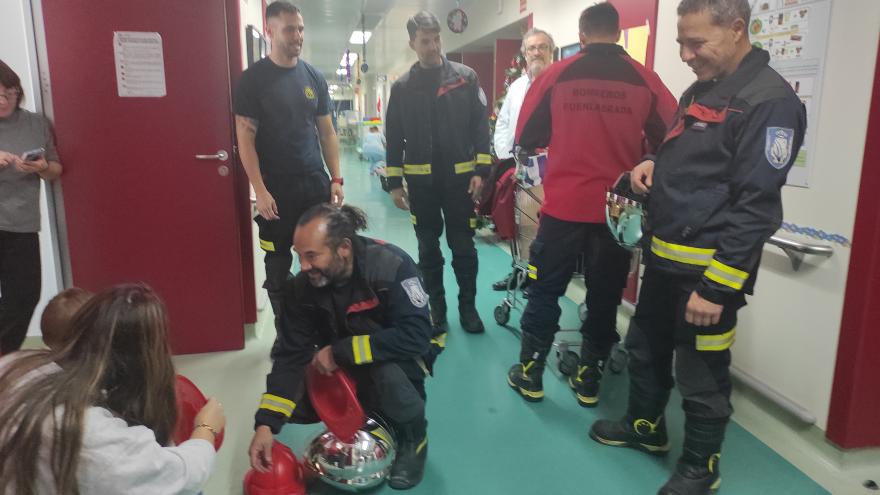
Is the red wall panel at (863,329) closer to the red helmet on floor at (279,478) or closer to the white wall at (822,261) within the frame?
the white wall at (822,261)

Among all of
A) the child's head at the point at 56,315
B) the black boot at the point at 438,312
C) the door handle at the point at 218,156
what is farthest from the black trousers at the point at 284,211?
the child's head at the point at 56,315

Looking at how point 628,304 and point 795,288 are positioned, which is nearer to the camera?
point 795,288

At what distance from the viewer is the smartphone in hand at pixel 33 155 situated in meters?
2.55

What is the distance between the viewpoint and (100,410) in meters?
1.12

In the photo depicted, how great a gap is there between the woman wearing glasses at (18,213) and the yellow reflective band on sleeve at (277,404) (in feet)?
4.54

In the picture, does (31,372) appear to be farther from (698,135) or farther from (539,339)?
(539,339)

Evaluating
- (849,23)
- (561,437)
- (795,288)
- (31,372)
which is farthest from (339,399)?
(849,23)

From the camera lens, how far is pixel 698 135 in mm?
1814

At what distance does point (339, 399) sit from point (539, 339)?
3.07ft

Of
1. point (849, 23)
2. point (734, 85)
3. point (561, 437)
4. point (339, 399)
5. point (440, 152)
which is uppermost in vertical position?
point (849, 23)

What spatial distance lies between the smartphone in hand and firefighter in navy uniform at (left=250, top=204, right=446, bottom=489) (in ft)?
4.48

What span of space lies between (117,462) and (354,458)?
3.24ft

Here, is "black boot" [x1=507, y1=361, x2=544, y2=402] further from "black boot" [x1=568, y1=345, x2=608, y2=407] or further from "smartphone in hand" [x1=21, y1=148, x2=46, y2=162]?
"smartphone in hand" [x1=21, y1=148, x2=46, y2=162]

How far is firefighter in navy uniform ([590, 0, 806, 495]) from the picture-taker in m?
1.67
